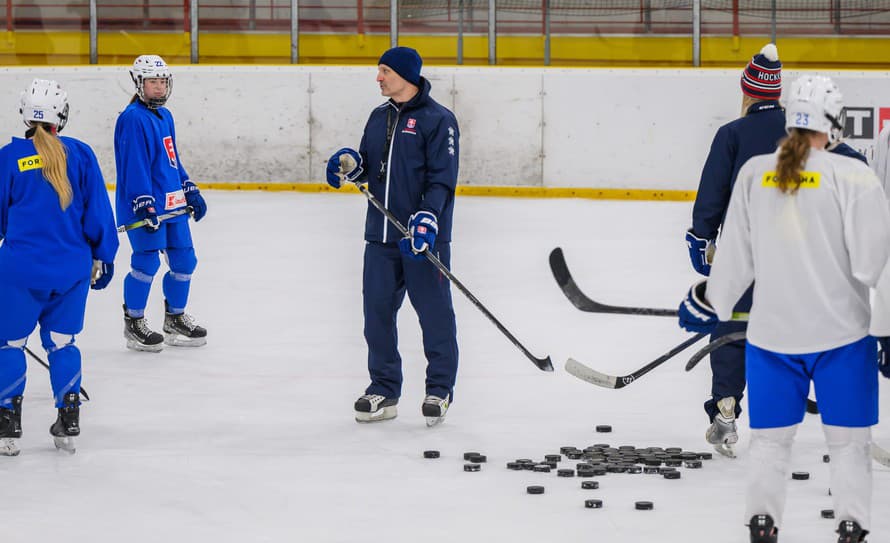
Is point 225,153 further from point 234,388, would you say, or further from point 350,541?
point 350,541

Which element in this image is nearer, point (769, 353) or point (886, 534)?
point (769, 353)

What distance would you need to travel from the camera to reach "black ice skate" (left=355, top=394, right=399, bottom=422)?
482 cm

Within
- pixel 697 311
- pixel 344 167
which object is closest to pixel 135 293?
pixel 344 167

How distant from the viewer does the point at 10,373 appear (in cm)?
432

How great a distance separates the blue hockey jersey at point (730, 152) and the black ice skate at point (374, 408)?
1.28 metres

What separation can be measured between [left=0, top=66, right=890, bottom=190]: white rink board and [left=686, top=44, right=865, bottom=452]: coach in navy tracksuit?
280 inches

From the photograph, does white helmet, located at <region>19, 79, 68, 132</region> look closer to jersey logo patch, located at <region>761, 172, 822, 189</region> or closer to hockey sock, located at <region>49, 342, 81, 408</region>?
hockey sock, located at <region>49, 342, 81, 408</region>

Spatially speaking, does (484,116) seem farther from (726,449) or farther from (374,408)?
(726,449)

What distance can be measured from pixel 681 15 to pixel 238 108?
146 inches

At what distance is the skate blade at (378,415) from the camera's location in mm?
4824

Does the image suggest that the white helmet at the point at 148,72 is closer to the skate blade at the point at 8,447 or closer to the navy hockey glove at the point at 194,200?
the navy hockey glove at the point at 194,200

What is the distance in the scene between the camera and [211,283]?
307 inches

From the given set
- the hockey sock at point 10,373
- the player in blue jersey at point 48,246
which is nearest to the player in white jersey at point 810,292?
the player in blue jersey at point 48,246

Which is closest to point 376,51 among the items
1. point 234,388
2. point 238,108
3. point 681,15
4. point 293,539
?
point 238,108
